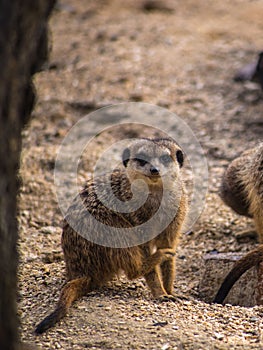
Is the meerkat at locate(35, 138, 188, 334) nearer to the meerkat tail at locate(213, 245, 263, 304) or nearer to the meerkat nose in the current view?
the meerkat nose

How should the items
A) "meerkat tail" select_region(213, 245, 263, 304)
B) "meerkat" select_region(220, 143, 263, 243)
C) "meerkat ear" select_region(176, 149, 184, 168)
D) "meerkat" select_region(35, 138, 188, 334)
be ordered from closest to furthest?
1. "meerkat" select_region(35, 138, 188, 334)
2. "meerkat tail" select_region(213, 245, 263, 304)
3. "meerkat ear" select_region(176, 149, 184, 168)
4. "meerkat" select_region(220, 143, 263, 243)

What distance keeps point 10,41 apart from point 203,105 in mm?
4618

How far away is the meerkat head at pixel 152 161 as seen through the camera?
3.74 meters

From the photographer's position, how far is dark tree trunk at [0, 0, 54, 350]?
2.01 m

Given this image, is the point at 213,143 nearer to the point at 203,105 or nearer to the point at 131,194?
the point at 203,105

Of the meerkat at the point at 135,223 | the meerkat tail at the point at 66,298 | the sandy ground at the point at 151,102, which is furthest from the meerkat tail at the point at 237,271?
the meerkat tail at the point at 66,298

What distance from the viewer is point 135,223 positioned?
3.73 meters

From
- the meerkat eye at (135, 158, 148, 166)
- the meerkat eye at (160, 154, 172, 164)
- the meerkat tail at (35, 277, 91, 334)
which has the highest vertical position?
the meerkat eye at (160, 154, 172, 164)

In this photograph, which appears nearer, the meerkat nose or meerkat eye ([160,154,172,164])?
the meerkat nose

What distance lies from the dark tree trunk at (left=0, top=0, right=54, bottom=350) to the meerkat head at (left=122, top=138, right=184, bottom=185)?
5.28 feet

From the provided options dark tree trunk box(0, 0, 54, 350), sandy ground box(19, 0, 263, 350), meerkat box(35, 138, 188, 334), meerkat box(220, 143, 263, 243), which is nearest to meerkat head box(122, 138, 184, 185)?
meerkat box(35, 138, 188, 334)

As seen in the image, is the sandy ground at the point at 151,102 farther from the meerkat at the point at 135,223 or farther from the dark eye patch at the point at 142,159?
the dark eye patch at the point at 142,159

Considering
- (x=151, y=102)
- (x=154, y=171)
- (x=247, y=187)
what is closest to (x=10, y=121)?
(x=154, y=171)

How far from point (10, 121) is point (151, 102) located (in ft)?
14.8
